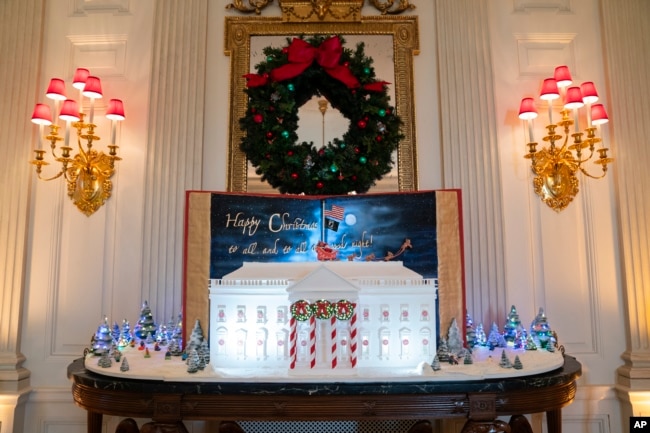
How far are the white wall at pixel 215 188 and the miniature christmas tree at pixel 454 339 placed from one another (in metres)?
0.88

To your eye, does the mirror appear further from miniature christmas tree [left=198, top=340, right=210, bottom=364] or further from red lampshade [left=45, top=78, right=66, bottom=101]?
miniature christmas tree [left=198, top=340, right=210, bottom=364]

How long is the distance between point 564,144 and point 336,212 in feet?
6.58

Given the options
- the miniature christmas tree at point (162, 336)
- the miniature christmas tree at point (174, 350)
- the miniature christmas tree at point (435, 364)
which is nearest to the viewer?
the miniature christmas tree at point (435, 364)

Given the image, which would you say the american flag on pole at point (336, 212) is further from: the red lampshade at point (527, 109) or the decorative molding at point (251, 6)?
the decorative molding at point (251, 6)

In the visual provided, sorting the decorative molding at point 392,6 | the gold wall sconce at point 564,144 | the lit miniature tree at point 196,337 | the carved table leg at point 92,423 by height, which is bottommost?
the carved table leg at point 92,423

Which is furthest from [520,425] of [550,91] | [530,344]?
[550,91]

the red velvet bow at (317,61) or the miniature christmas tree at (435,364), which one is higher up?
the red velvet bow at (317,61)

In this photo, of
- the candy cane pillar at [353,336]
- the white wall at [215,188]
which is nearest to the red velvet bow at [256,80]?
the white wall at [215,188]

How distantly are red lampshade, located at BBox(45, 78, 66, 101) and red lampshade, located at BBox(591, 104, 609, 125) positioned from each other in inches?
160

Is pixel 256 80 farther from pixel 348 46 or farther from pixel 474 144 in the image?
pixel 474 144

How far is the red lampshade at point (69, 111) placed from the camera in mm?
3426

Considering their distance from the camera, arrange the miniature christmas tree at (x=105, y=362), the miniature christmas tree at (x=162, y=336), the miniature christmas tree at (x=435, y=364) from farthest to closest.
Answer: the miniature christmas tree at (x=162, y=336) < the miniature christmas tree at (x=105, y=362) < the miniature christmas tree at (x=435, y=364)

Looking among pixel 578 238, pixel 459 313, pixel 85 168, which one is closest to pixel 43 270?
pixel 85 168

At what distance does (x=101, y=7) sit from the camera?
3.95 metres
